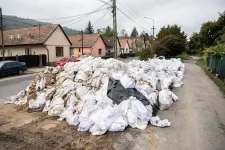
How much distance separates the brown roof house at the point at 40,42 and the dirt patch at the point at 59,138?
959 inches

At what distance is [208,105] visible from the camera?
938 cm

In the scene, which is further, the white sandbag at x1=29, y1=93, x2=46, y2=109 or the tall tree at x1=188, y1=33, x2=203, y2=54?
the tall tree at x1=188, y1=33, x2=203, y2=54

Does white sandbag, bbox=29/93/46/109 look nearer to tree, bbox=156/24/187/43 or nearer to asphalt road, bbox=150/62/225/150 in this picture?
asphalt road, bbox=150/62/225/150

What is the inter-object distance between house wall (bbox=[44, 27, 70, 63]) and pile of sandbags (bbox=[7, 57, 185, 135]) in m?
21.3

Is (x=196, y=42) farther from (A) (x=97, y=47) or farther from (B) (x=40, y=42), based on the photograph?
(B) (x=40, y=42)

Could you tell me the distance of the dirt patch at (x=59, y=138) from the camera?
559 cm

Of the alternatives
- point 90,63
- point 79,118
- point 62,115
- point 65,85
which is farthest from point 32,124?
point 90,63

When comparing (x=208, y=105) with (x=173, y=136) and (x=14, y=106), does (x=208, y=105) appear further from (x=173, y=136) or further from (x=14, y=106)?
(x=14, y=106)

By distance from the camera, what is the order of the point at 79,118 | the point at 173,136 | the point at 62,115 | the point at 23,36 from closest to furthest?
the point at 173,136 → the point at 79,118 → the point at 62,115 → the point at 23,36

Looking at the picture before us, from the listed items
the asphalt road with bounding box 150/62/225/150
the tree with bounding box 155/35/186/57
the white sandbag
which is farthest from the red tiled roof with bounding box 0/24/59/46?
the asphalt road with bounding box 150/62/225/150

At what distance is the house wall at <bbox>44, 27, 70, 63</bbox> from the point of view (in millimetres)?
30906

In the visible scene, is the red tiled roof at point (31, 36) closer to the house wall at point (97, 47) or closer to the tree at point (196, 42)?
the house wall at point (97, 47)

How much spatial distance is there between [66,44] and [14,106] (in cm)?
2612

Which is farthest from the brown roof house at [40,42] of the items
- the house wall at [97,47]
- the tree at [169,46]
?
the tree at [169,46]
